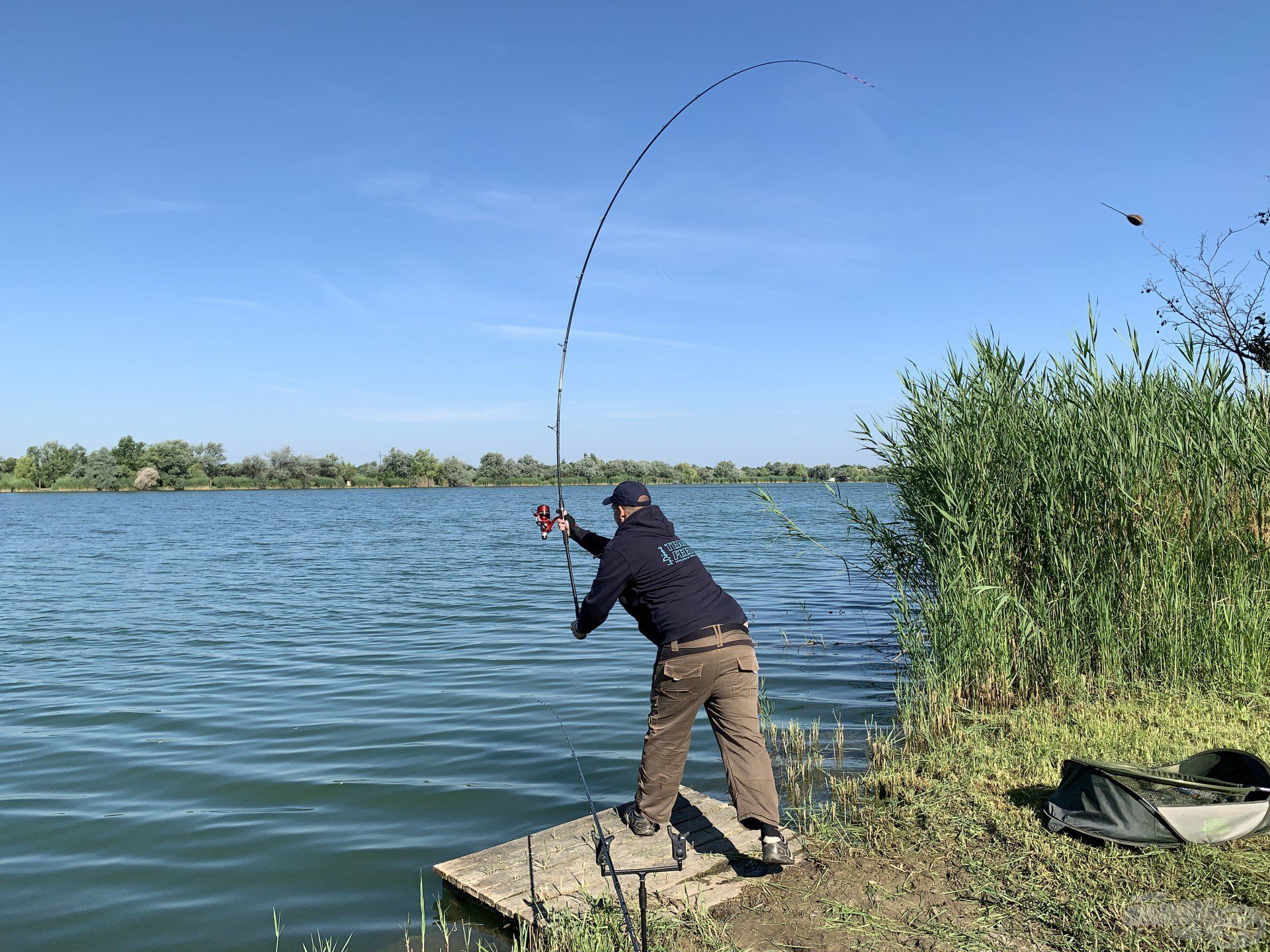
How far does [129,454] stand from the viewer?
9412 cm

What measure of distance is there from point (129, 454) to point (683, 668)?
105 m

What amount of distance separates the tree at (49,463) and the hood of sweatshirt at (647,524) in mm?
106531

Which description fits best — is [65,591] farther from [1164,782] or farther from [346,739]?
[1164,782]

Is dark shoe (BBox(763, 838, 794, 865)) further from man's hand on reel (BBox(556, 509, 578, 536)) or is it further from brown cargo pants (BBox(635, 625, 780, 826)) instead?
man's hand on reel (BBox(556, 509, 578, 536))

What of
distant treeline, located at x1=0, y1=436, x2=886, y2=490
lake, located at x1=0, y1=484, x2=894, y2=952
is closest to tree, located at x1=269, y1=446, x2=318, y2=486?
distant treeline, located at x1=0, y1=436, x2=886, y2=490

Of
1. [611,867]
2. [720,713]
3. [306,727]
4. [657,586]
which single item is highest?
[657,586]

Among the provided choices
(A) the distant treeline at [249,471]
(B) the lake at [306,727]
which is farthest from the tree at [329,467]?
(B) the lake at [306,727]

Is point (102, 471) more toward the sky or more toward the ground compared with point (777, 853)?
more toward the sky

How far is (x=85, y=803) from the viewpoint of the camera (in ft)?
21.6

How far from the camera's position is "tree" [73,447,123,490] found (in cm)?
9019

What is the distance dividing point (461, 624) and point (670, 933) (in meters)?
11.0

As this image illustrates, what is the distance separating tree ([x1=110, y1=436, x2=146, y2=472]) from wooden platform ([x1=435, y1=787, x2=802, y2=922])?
10163 cm

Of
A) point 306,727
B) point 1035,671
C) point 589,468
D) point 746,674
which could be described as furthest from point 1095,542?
point 589,468

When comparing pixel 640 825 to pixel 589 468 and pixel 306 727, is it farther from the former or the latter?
pixel 589 468
